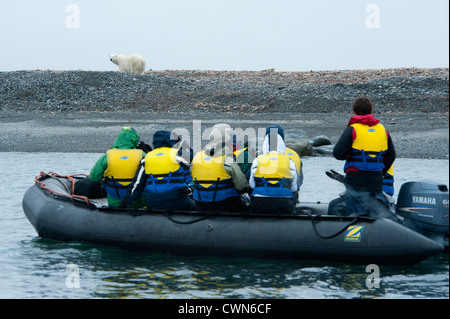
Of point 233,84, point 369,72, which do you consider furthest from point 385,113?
point 369,72

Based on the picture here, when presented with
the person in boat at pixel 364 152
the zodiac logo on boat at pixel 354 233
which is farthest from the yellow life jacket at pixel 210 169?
the zodiac logo on boat at pixel 354 233

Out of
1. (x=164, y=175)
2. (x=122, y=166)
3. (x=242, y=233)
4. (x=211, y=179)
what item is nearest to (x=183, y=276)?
(x=242, y=233)

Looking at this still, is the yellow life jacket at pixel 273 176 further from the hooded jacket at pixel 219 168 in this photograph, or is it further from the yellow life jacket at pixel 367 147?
the yellow life jacket at pixel 367 147

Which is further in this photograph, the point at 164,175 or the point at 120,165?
→ the point at 120,165

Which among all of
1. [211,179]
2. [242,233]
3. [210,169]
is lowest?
[242,233]

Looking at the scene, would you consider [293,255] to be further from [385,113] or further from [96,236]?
[385,113]

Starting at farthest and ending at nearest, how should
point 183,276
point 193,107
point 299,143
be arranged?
point 193,107 → point 299,143 → point 183,276

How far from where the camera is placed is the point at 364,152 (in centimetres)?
754

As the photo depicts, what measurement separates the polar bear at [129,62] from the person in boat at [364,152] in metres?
30.4

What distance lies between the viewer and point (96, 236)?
8.53 meters

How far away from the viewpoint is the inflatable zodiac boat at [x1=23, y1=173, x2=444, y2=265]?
24.7 feet

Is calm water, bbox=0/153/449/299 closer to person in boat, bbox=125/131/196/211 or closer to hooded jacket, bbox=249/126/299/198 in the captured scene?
person in boat, bbox=125/131/196/211

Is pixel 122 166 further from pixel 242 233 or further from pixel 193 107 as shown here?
pixel 193 107

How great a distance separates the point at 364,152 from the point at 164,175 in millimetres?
2336
